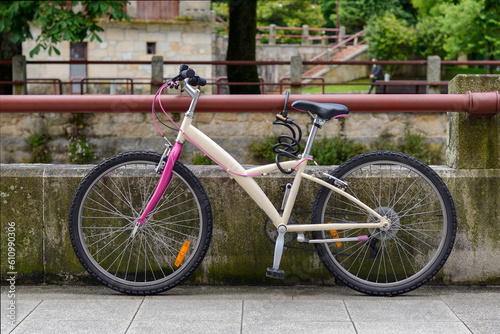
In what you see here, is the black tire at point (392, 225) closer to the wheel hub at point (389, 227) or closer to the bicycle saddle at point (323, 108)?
the wheel hub at point (389, 227)

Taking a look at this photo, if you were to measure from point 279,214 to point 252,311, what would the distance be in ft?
2.01

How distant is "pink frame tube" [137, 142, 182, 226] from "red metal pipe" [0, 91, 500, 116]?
13.5 inches

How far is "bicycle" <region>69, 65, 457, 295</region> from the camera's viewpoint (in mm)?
3910

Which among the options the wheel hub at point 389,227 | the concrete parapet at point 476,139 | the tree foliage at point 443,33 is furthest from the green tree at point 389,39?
the wheel hub at point 389,227

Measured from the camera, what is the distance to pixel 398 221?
13.5 feet

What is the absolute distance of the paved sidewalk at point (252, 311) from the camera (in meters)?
3.42

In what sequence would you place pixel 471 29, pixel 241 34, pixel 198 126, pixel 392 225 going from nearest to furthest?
pixel 392 225
pixel 198 126
pixel 241 34
pixel 471 29

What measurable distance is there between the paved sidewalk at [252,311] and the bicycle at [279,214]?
0.15m

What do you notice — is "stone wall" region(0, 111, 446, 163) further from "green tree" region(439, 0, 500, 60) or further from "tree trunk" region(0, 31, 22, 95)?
"green tree" region(439, 0, 500, 60)

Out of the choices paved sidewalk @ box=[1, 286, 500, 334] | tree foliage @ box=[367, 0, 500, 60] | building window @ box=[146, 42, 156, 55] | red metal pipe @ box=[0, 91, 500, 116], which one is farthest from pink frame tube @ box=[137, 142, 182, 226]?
building window @ box=[146, 42, 156, 55]

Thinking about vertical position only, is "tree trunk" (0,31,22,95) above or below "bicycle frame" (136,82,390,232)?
above

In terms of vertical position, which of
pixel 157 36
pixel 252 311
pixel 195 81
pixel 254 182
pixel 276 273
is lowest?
pixel 252 311

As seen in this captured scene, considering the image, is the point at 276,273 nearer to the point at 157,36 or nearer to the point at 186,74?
the point at 186,74

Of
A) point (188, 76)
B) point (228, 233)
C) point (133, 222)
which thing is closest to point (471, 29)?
point (228, 233)
